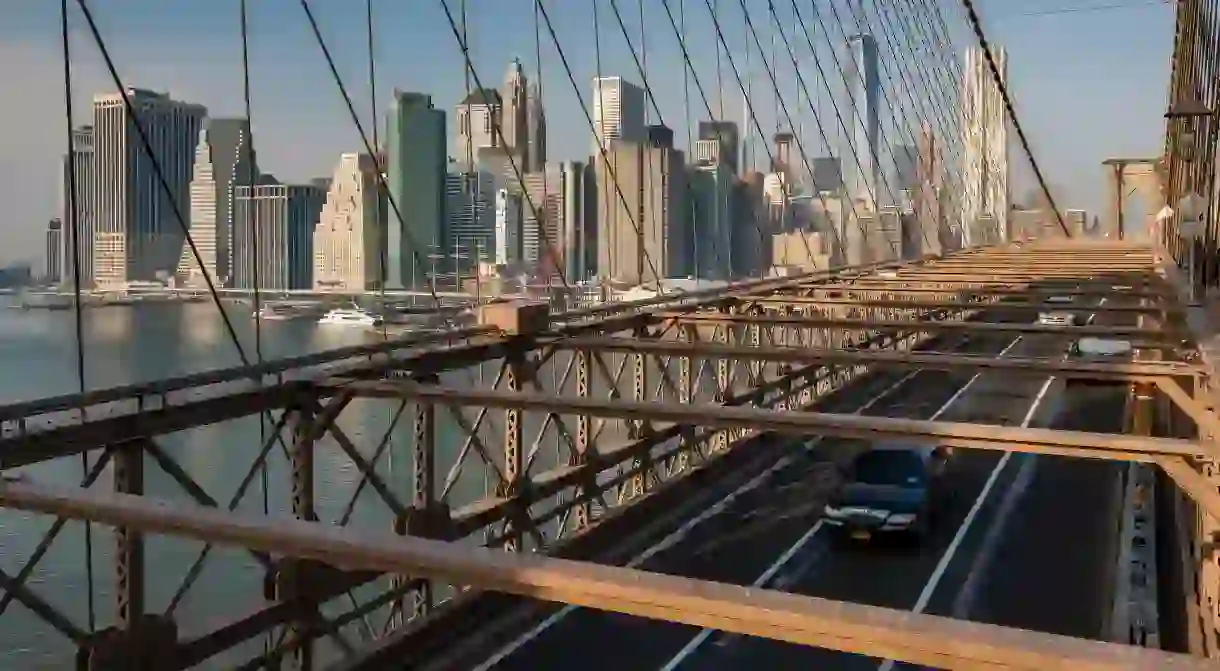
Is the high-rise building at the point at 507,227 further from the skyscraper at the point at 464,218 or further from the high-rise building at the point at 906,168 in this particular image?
the high-rise building at the point at 906,168

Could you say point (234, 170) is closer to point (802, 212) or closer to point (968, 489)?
point (968, 489)

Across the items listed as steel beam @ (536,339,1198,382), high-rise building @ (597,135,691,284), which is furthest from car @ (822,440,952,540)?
high-rise building @ (597,135,691,284)

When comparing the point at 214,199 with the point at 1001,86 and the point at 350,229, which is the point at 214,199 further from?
the point at 1001,86

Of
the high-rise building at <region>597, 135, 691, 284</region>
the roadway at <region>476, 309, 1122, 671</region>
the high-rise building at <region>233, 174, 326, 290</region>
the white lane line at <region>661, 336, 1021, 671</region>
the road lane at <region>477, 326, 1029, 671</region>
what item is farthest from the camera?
the high-rise building at <region>597, 135, 691, 284</region>

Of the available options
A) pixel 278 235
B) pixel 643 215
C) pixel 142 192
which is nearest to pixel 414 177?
pixel 278 235

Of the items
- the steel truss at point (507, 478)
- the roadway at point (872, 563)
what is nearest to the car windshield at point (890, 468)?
the roadway at point (872, 563)

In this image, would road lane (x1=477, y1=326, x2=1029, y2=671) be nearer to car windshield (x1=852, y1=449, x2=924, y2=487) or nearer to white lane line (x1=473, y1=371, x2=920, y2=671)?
white lane line (x1=473, y1=371, x2=920, y2=671)
